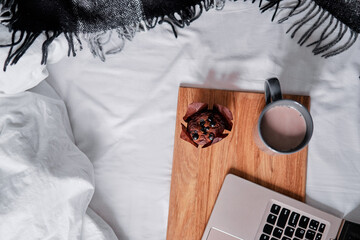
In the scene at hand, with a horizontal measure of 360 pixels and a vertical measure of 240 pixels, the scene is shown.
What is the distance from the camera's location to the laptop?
609 millimetres

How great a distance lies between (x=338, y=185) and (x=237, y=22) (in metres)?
0.37

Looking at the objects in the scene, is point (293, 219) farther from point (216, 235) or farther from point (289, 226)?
point (216, 235)

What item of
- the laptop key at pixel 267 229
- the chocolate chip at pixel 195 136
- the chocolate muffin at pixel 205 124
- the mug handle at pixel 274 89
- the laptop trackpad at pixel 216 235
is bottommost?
the laptop trackpad at pixel 216 235

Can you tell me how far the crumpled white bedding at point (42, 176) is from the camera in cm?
57

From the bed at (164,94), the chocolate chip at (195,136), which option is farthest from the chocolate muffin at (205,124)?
the bed at (164,94)

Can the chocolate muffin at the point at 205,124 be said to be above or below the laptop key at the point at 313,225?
above

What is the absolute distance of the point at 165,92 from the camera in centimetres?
71

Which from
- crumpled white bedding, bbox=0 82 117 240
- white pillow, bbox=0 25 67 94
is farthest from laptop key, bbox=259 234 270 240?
white pillow, bbox=0 25 67 94

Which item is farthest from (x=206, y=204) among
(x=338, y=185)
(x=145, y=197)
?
(x=338, y=185)

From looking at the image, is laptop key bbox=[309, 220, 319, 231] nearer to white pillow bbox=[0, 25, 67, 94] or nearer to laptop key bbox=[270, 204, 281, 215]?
laptop key bbox=[270, 204, 281, 215]

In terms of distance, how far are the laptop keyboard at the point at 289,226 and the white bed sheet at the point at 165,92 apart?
0.11m

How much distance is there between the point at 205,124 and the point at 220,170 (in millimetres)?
110

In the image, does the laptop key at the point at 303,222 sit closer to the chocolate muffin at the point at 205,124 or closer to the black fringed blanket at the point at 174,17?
the chocolate muffin at the point at 205,124

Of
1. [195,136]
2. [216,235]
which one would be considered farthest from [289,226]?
[195,136]
